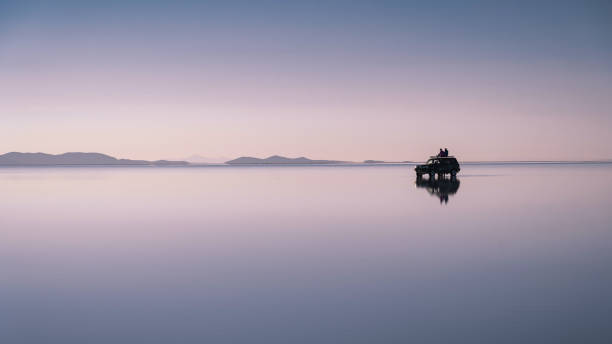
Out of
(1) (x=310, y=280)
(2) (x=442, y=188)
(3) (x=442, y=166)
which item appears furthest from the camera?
(3) (x=442, y=166)

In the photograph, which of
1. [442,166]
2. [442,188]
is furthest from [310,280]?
[442,166]

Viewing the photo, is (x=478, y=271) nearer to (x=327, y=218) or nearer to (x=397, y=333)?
(x=397, y=333)

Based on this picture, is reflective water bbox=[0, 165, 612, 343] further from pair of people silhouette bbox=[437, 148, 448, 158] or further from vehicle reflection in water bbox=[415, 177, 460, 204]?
pair of people silhouette bbox=[437, 148, 448, 158]

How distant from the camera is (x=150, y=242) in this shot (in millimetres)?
13234

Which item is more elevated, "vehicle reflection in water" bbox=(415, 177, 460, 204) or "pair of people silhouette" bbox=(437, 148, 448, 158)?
"pair of people silhouette" bbox=(437, 148, 448, 158)

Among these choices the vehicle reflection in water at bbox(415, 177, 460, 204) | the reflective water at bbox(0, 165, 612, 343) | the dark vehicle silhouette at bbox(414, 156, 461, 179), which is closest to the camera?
the reflective water at bbox(0, 165, 612, 343)

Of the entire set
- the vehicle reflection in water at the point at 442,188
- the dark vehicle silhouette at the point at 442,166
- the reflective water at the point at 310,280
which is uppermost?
the dark vehicle silhouette at the point at 442,166

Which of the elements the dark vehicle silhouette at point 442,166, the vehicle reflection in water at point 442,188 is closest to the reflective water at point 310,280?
the vehicle reflection in water at point 442,188

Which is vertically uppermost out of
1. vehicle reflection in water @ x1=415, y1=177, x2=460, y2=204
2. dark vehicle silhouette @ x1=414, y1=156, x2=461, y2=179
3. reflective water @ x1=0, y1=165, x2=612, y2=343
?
dark vehicle silhouette @ x1=414, y1=156, x2=461, y2=179

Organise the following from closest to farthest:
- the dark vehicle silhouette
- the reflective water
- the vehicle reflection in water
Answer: the reflective water → the vehicle reflection in water → the dark vehicle silhouette

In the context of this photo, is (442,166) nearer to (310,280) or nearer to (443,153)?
(443,153)

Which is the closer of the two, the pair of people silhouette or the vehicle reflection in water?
the vehicle reflection in water

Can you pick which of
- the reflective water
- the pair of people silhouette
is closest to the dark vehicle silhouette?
the pair of people silhouette

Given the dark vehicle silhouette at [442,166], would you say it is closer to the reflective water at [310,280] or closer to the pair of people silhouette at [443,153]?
the pair of people silhouette at [443,153]
